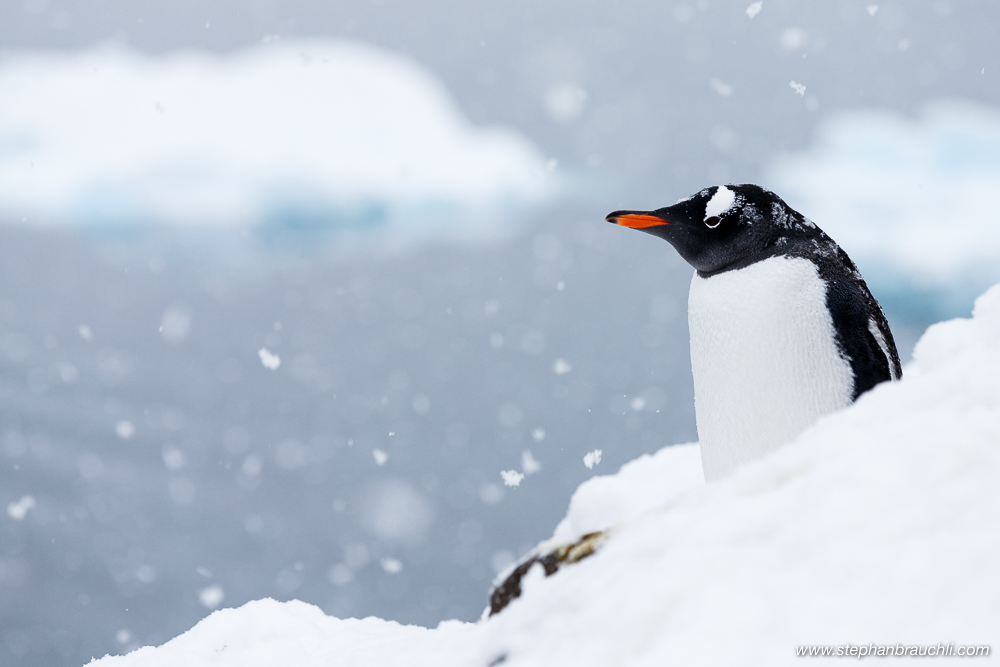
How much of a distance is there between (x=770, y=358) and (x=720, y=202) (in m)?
0.52

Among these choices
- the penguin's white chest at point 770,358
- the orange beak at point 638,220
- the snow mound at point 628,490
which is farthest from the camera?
the snow mound at point 628,490

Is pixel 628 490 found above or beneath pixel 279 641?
above

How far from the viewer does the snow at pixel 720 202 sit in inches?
84.4

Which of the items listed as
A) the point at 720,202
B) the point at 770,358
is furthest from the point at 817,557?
the point at 720,202

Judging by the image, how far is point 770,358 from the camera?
1986 millimetres

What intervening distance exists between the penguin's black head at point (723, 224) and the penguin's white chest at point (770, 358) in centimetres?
7

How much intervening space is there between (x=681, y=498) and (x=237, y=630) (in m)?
2.01

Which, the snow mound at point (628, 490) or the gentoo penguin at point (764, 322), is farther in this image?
the snow mound at point (628, 490)

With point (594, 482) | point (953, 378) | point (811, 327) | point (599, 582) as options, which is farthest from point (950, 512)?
point (594, 482)

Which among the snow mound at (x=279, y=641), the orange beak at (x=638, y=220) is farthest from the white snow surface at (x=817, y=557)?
the orange beak at (x=638, y=220)

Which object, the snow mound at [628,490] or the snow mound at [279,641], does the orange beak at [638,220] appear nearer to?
the snow mound at [279,641]

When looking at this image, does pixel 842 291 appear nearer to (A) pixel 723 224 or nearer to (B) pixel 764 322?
(B) pixel 764 322

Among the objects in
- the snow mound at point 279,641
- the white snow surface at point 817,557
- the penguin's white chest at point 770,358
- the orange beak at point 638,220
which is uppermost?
the orange beak at point 638,220

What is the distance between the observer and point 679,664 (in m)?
0.69
